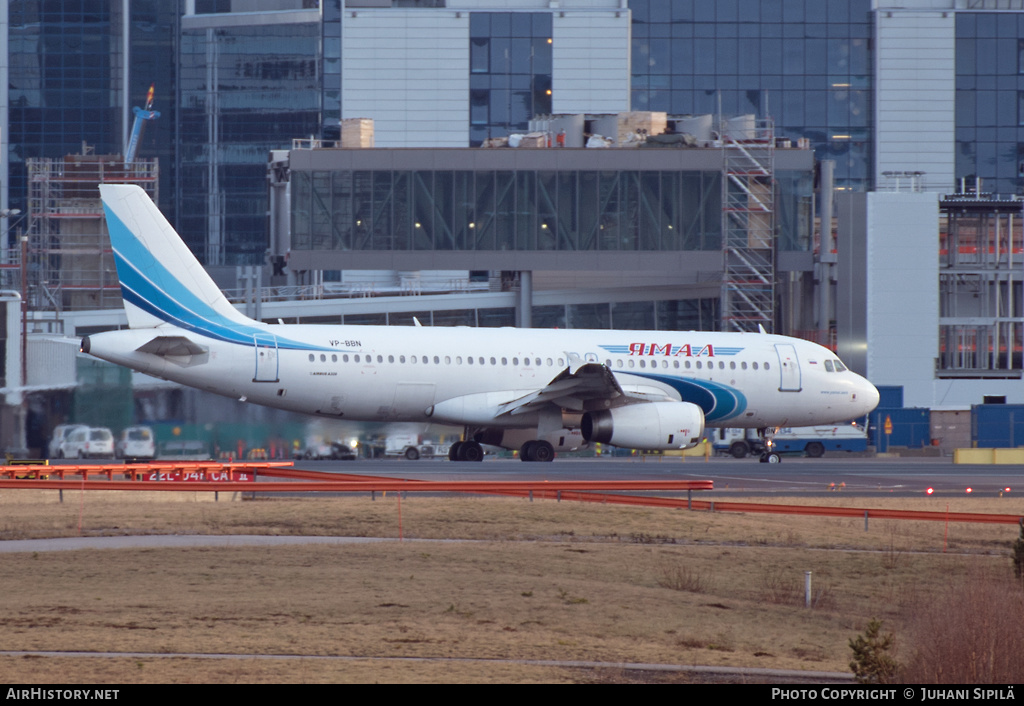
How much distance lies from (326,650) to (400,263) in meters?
62.1

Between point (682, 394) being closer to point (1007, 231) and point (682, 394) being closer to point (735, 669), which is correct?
point (735, 669)

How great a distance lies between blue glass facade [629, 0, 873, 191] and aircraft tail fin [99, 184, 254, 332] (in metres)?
86.1

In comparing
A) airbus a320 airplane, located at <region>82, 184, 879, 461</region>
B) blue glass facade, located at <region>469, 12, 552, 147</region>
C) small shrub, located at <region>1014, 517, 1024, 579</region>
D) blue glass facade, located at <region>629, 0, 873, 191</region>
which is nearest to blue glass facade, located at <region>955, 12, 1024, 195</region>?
blue glass facade, located at <region>629, 0, 873, 191</region>

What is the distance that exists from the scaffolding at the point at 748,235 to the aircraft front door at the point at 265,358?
1640 inches

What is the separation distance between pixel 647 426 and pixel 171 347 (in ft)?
41.3

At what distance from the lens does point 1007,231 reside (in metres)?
67.9

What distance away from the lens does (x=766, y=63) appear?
117 meters

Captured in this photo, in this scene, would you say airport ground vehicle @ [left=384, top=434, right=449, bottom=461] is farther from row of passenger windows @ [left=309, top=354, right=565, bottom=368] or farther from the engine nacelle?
the engine nacelle

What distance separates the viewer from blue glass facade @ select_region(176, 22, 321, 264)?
14825cm

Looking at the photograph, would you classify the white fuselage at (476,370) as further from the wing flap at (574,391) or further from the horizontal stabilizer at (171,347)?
the wing flap at (574,391)

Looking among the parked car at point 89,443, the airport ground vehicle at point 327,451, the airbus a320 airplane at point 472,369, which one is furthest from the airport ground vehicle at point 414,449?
the parked car at point 89,443

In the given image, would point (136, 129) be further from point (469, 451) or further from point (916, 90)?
point (469, 451)

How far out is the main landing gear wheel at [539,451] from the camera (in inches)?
1543
